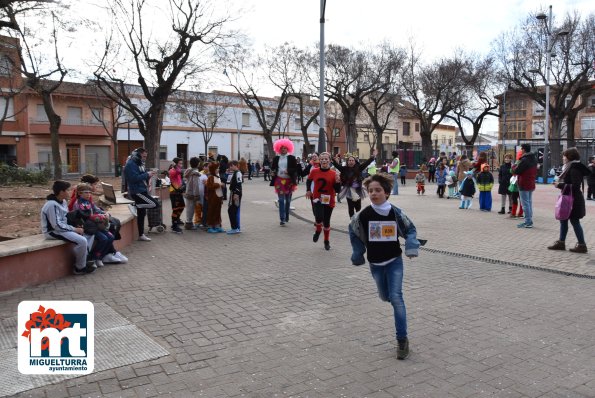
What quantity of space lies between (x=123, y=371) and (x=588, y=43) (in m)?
37.0

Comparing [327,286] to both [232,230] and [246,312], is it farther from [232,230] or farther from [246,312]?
[232,230]

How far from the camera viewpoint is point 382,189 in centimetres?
430

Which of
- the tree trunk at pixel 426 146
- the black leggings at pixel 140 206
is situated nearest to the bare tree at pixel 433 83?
the tree trunk at pixel 426 146

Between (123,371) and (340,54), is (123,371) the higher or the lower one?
the lower one

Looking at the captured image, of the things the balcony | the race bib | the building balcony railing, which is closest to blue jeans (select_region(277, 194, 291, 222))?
the race bib

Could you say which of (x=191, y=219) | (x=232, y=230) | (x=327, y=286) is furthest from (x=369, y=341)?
(x=191, y=219)

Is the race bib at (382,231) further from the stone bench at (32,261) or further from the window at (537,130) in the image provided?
the window at (537,130)

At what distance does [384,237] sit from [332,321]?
1194 mm

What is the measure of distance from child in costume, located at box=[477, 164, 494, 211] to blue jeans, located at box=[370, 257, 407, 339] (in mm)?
11175

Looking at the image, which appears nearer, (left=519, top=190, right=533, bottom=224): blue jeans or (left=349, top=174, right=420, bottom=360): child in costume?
(left=349, top=174, right=420, bottom=360): child in costume

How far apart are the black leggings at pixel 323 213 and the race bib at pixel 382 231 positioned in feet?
14.8

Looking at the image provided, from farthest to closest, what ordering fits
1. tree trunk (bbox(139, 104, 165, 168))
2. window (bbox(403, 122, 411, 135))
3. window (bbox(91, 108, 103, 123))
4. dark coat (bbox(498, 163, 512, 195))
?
1. window (bbox(403, 122, 411, 135))
2. window (bbox(91, 108, 103, 123))
3. tree trunk (bbox(139, 104, 165, 168))
4. dark coat (bbox(498, 163, 512, 195))

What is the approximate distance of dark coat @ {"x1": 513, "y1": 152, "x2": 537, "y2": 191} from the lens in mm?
11062

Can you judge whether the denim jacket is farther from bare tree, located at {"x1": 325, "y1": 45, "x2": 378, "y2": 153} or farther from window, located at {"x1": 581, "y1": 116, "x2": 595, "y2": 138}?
window, located at {"x1": 581, "y1": 116, "x2": 595, "y2": 138}
